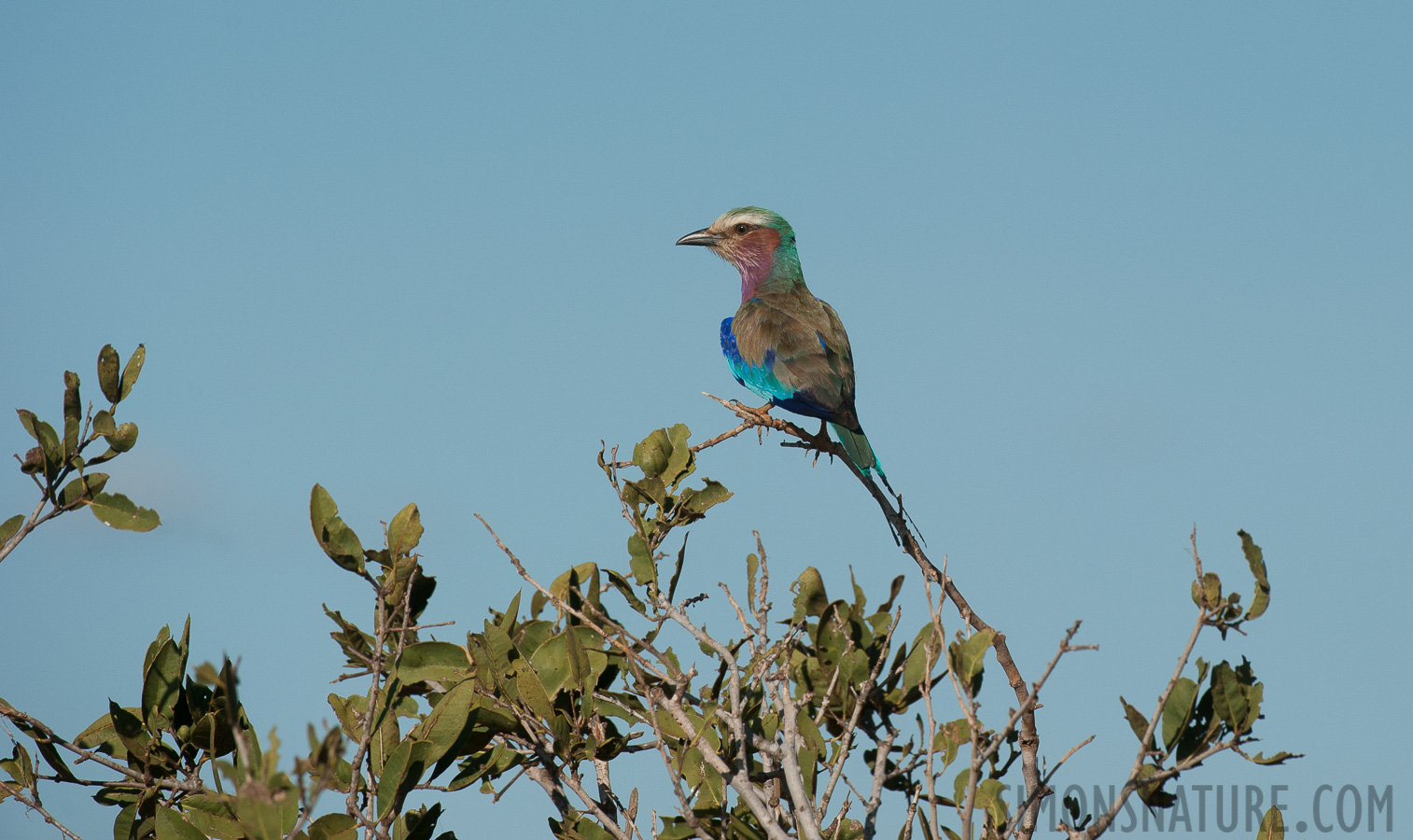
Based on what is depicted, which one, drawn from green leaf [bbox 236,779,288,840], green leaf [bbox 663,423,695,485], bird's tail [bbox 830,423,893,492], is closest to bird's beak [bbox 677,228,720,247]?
bird's tail [bbox 830,423,893,492]

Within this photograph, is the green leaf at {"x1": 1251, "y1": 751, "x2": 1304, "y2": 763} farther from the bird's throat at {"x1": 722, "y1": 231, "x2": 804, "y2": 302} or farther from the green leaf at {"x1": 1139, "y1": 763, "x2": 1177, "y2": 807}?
the bird's throat at {"x1": 722, "y1": 231, "x2": 804, "y2": 302}

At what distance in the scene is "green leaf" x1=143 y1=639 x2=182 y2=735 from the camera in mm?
3633

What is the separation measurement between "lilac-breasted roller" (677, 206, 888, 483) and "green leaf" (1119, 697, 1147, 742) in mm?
2753

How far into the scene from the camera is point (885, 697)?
354 centimetres

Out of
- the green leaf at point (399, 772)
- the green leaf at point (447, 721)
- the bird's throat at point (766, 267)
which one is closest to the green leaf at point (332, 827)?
the green leaf at point (399, 772)

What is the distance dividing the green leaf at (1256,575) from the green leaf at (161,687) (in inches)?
125

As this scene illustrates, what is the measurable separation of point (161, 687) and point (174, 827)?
62 centimetres

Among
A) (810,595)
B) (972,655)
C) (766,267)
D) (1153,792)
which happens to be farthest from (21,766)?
(766,267)

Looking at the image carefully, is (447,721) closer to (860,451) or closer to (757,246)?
(860,451)

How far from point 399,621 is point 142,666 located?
2.64ft

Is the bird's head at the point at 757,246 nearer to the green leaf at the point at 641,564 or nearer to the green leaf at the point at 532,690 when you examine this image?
the green leaf at the point at 641,564

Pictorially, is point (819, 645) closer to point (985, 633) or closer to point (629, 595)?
point (985, 633)

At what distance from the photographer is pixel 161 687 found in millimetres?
3648

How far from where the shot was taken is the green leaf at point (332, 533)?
3.62 meters
